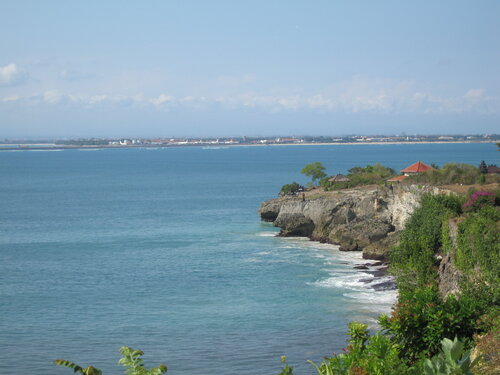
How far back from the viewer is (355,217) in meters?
58.1

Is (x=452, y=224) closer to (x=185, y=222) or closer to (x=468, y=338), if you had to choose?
(x=468, y=338)

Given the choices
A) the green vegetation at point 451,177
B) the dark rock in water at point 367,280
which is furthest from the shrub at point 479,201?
the green vegetation at point 451,177

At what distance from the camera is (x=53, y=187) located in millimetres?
114062

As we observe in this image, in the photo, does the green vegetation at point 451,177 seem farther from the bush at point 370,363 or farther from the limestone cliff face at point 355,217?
the bush at point 370,363

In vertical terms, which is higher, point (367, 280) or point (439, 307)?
point (439, 307)

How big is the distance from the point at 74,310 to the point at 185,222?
33.6m

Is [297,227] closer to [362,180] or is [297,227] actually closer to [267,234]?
[267,234]

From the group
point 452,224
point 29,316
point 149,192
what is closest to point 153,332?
point 29,316

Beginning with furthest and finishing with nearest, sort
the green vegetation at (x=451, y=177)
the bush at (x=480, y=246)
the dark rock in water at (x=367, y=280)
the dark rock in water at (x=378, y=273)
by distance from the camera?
the green vegetation at (x=451, y=177)
the dark rock in water at (x=378, y=273)
the dark rock in water at (x=367, y=280)
the bush at (x=480, y=246)

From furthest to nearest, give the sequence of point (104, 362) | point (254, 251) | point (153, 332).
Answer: point (254, 251)
point (153, 332)
point (104, 362)

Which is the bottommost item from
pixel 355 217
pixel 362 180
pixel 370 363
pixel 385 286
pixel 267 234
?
pixel 267 234

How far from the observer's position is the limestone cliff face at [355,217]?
51.4 metres

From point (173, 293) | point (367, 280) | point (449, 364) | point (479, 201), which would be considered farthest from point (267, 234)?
point (449, 364)

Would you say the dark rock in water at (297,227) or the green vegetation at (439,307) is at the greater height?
the green vegetation at (439,307)
